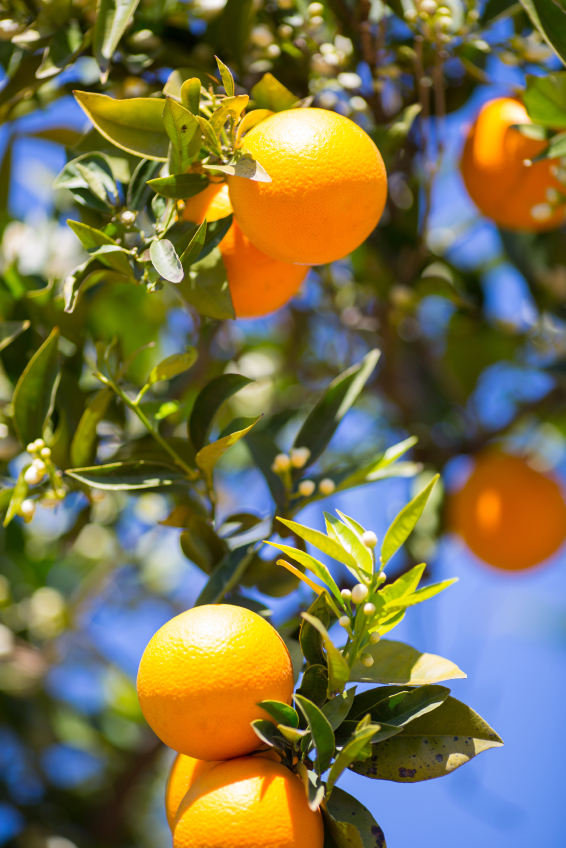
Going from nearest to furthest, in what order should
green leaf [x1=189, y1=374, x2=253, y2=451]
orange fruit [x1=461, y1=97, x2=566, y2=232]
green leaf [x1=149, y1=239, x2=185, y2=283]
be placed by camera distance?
green leaf [x1=149, y1=239, x2=185, y2=283]
green leaf [x1=189, y1=374, x2=253, y2=451]
orange fruit [x1=461, y1=97, x2=566, y2=232]

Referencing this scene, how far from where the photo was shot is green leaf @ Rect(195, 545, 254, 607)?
34.8 inches

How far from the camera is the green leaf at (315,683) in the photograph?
77cm

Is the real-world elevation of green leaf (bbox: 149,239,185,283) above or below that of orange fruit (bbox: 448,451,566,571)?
above

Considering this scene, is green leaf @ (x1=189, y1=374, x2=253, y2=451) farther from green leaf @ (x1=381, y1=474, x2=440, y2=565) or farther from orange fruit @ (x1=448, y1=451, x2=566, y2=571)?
orange fruit @ (x1=448, y1=451, x2=566, y2=571)

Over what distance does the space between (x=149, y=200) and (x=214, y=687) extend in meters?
0.66

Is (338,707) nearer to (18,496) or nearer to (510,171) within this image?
(18,496)

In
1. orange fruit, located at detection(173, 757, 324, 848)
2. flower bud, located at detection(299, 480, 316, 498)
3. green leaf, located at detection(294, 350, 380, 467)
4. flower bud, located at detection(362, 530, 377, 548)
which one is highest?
flower bud, located at detection(362, 530, 377, 548)

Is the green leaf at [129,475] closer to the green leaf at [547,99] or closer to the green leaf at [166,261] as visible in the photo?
the green leaf at [166,261]

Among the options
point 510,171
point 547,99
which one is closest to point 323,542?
point 547,99

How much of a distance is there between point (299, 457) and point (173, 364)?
0.23m

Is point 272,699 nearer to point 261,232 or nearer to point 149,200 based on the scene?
point 261,232

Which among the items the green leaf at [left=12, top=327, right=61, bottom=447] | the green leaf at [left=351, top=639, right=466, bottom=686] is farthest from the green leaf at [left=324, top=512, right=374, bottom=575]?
the green leaf at [left=12, top=327, right=61, bottom=447]

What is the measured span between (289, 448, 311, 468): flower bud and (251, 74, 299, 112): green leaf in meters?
0.47

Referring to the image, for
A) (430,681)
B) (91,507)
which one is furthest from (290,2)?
(430,681)
